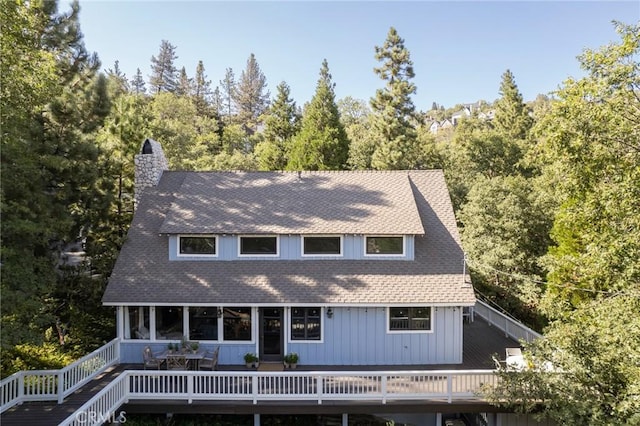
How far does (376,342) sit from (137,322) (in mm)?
7500

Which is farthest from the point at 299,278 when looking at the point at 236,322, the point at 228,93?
the point at 228,93

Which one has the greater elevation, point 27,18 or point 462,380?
point 27,18

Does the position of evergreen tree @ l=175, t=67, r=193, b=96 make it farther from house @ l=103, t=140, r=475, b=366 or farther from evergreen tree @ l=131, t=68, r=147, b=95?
house @ l=103, t=140, r=475, b=366

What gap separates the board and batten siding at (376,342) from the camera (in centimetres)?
1203

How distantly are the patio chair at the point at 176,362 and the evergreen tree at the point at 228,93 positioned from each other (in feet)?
200

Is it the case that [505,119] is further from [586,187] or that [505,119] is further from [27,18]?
[27,18]

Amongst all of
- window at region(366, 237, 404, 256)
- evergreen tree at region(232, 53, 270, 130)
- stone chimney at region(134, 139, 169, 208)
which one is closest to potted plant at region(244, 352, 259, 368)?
window at region(366, 237, 404, 256)

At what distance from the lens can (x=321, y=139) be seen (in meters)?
27.8

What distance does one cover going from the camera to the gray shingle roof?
12.1m

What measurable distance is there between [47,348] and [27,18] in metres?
10.5

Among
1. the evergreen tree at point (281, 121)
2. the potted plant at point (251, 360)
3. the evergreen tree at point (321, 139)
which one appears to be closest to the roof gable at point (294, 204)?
the potted plant at point (251, 360)

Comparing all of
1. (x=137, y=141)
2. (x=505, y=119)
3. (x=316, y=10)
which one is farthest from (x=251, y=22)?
(x=505, y=119)

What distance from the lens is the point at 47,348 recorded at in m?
13.5

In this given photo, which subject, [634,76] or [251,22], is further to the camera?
[251,22]
